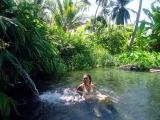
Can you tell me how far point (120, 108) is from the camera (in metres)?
5.57

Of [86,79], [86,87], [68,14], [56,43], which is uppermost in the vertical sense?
[68,14]

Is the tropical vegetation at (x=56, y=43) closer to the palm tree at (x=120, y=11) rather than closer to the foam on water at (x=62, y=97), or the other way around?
the foam on water at (x=62, y=97)

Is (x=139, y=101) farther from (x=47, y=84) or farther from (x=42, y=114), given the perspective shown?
(x=47, y=84)

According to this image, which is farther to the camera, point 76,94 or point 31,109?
point 76,94

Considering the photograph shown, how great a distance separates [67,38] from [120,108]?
986cm

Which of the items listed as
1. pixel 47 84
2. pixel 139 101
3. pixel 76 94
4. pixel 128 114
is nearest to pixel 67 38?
pixel 47 84

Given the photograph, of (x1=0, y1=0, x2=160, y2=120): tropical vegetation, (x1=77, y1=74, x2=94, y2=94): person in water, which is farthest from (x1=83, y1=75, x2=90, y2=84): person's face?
(x1=0, y1=0, x2=160, y2=120): tropical vegetation

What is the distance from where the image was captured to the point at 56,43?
898 cm

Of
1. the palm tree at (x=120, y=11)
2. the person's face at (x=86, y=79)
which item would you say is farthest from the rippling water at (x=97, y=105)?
the palm tree at (x=120, y=11)

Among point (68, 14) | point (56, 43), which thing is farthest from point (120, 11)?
point (56, 43)

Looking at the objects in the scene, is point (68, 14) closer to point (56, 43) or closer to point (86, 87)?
point (56, 43)

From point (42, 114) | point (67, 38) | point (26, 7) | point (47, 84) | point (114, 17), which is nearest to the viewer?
point (42, 114)

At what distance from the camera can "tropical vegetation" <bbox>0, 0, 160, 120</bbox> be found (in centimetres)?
504

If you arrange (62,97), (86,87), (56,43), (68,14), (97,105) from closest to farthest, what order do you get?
(97,105) → (62,97) → (86,87) → (56,43) → (68,14)
